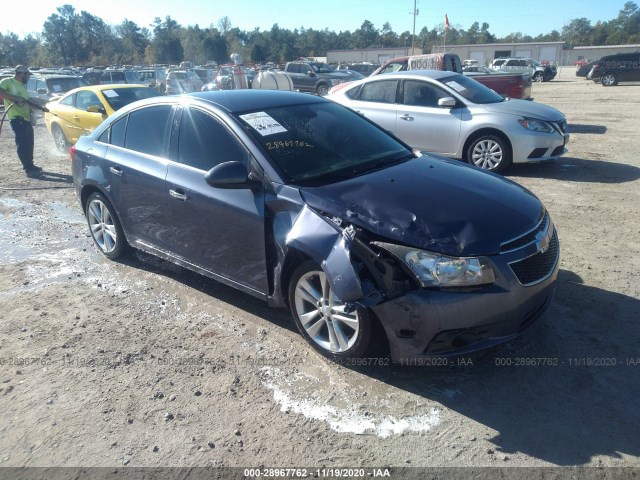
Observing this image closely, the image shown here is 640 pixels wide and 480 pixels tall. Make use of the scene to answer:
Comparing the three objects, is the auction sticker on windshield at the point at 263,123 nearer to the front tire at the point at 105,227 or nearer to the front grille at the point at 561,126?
the front tire at the point at 105,227

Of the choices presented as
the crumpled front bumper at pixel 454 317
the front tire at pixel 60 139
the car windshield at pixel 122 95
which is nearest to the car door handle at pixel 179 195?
the crumpled front bumper at pixel 454 317

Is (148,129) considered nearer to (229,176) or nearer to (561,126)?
(229,176)

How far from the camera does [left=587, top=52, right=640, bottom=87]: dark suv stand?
A: 2939 cm

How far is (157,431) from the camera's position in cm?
296

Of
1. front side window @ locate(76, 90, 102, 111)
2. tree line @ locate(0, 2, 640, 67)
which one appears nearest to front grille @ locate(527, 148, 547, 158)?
front side window @ locate(76, 90, 102, 111)

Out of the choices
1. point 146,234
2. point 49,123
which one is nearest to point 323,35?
point 49,123

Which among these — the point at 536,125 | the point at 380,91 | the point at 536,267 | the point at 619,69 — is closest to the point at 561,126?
the point at 536,125

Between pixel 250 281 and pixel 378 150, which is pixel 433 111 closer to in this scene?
pixel 378 150

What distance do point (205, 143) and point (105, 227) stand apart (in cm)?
194

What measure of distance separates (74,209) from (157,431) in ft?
18.2

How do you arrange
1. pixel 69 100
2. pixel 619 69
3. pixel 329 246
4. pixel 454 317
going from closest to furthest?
1. pixel 454 317
2. pixel 329 246
3. pixel 69 100
4. pixel 619 69

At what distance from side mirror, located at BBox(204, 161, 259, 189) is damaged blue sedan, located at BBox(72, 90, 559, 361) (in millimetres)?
10

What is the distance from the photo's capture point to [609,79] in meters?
30.0

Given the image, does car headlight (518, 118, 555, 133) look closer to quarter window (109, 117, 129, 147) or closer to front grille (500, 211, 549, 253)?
front grille (500, 211, 549, 253)
